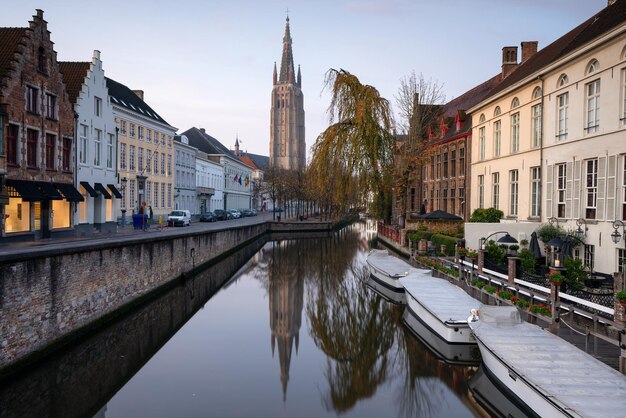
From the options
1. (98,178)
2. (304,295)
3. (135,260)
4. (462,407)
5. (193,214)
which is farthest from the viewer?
(193,214)

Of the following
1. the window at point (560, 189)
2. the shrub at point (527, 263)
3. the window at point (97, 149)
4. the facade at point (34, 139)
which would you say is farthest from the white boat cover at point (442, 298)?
the window at point (97, 149)

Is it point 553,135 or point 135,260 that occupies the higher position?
point 553,135

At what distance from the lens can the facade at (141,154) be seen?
40594 millimetres

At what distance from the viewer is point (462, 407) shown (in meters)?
9.62

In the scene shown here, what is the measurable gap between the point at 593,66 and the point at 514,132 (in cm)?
811

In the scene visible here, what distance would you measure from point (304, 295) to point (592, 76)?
1351 cm

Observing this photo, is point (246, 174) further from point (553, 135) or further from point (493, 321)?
point (493, 321)

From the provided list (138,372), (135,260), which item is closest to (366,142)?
Answer: (135,260)

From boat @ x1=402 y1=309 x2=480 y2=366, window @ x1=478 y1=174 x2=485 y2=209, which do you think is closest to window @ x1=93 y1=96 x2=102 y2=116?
window @ x1=478 y1=174 x2=485 y2=209

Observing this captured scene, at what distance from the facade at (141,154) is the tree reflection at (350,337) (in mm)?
21750

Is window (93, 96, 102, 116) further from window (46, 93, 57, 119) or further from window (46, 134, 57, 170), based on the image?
window (46, 134, 57, 170)

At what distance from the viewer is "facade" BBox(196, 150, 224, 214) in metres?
61.8

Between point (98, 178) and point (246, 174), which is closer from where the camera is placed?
point (98, 178)

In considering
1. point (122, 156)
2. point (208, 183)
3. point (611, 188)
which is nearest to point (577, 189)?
point (611, 188)
